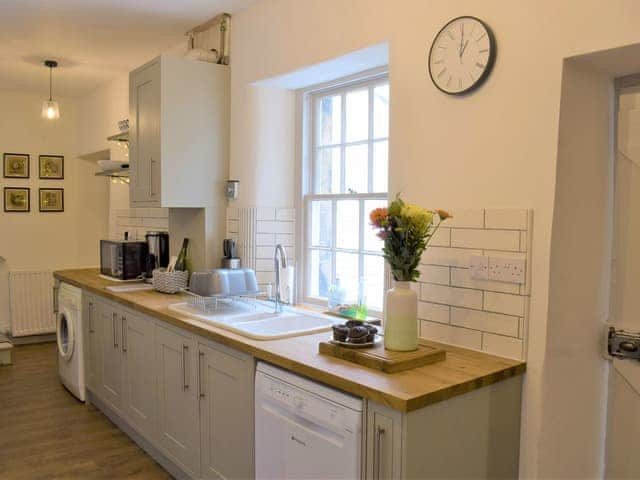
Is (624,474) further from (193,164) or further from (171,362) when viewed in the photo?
(193,164)

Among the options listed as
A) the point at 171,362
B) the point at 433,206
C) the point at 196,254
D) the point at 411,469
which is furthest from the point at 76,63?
the point at 411,469

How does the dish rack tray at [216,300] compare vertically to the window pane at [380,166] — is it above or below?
below

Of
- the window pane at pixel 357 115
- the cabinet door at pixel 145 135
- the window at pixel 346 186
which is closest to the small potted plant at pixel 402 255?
the window at pixel 346 186

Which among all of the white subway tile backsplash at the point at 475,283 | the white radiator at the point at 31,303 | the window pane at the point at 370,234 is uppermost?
the window pane at the point at 370,234

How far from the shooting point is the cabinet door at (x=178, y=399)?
2.64 metres

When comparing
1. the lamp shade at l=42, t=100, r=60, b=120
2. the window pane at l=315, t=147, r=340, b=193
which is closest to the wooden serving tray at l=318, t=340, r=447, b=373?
the window pane at l=315, t=147, r=340, b=193

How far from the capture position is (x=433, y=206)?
2230 millimetres

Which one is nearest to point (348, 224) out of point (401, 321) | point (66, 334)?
point (401, 321)

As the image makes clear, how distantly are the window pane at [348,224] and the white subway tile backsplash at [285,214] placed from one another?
39 cm

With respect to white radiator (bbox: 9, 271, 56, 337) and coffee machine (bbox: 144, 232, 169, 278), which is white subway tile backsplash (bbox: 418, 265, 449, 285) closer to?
coffee machine (bbox: 144, 232, 169, 278)

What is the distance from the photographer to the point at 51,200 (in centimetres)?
596

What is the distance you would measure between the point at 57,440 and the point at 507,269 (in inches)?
115

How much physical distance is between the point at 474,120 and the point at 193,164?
1.96 meters

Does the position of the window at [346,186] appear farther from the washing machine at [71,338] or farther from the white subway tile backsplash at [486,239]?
the washing machine at [71,338]
